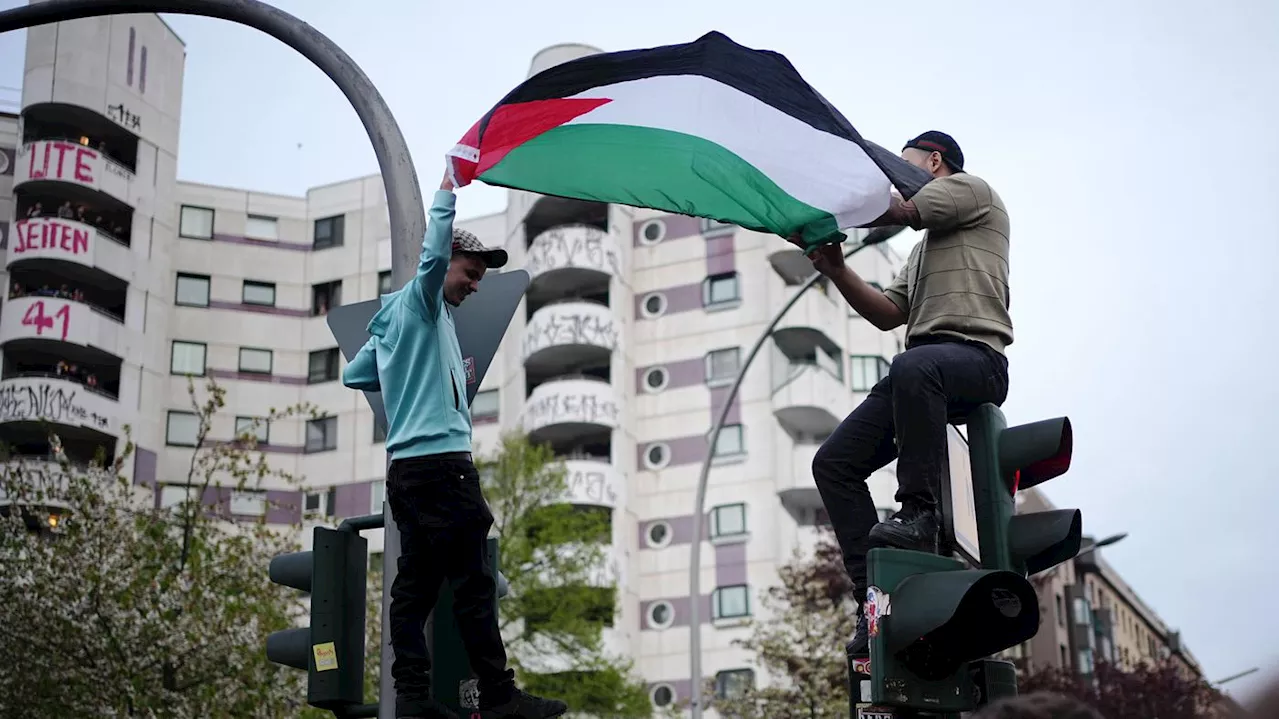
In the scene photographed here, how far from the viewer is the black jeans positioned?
6.32m

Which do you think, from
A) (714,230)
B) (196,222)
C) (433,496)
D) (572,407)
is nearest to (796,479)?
(572,407)

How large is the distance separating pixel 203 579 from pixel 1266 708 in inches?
1037

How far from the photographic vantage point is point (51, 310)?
164 feet

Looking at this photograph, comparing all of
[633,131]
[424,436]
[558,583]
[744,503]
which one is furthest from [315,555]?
[744,503]

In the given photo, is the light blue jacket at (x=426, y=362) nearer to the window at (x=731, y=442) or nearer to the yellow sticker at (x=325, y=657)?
the yellow sticker at (x=325, y=657)

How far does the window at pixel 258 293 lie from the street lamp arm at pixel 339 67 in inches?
1931

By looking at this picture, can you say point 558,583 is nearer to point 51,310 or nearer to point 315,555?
point 51,310

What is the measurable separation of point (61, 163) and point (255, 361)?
9.68 metres

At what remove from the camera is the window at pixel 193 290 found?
56531 mm

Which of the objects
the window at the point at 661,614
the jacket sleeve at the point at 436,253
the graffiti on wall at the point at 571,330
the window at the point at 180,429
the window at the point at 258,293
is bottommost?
the jacket sleeve at the point at 436,253

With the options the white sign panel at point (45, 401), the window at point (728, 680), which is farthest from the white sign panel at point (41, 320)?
the window at point (728, 680)

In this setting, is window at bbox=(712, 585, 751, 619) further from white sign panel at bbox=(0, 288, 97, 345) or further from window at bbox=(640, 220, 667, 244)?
white sign panel at bbox=(0, 288, 97, 345)

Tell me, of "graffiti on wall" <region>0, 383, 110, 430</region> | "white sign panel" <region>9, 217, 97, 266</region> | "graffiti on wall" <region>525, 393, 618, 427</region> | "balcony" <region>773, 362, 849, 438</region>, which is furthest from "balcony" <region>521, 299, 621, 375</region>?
"white sign panel" <region>9, 217, 97, 266</region>

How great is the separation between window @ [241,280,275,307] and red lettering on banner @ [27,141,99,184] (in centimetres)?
768
